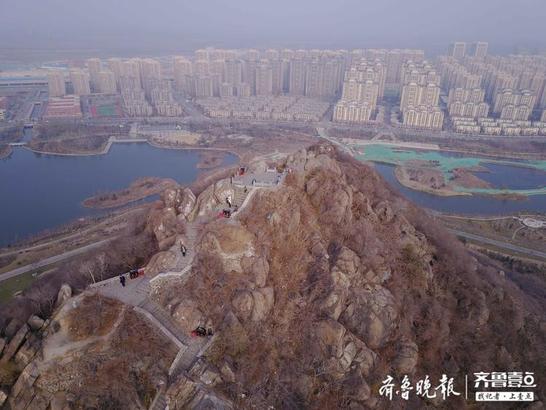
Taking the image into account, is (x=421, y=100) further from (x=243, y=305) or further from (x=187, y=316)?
(x=187, y=316)

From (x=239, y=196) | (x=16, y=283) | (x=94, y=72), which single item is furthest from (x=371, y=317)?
(x=94, y=72)

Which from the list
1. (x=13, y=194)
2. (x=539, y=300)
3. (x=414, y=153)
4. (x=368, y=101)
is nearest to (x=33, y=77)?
(x=13, y=194)

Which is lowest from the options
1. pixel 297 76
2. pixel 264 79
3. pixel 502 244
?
pixel 502 244

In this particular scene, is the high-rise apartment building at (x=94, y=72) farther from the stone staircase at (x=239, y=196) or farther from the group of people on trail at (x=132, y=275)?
the group of people on trail at (x=132, y=275)

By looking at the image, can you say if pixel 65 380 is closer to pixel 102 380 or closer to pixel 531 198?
pixel 102 380

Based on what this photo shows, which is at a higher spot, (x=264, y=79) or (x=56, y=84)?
(x=264, y=79)

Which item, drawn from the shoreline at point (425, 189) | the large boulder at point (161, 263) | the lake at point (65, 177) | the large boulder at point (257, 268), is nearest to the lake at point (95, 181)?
the lake at point (65, 177)
